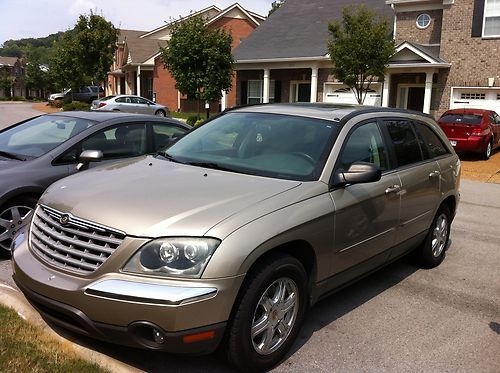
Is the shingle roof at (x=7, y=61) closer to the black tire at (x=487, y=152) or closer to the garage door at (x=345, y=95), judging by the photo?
the garage door at (x=345, y=95)

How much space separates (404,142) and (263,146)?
63.3 inches

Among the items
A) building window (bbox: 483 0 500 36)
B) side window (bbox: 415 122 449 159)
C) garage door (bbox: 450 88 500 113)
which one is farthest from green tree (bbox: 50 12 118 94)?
side window (bbox: 415 122 449 159)

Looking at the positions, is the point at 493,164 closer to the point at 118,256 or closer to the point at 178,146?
the point at 178,146

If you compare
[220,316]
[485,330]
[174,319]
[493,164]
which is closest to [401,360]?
[485,330]

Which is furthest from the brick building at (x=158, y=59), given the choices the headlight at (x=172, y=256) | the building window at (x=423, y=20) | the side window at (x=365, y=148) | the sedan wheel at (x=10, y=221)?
the headlight at (x=172, y=256)

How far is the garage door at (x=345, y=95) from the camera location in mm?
24906

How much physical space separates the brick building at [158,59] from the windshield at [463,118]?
17153 millimetres

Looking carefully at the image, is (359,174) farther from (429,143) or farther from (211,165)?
(429,143)

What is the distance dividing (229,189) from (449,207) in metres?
3.45

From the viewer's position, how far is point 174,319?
9.53 ft

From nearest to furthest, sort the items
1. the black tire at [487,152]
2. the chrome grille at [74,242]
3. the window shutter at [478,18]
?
1. the chrome grille at [74,242]
2. the black tire at [487,152]
3. the window shutter at [478,18]

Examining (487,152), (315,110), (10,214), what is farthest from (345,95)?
(10,214)

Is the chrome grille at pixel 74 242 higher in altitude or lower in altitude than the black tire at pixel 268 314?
higher

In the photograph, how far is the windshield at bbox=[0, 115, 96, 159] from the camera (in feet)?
19.3
